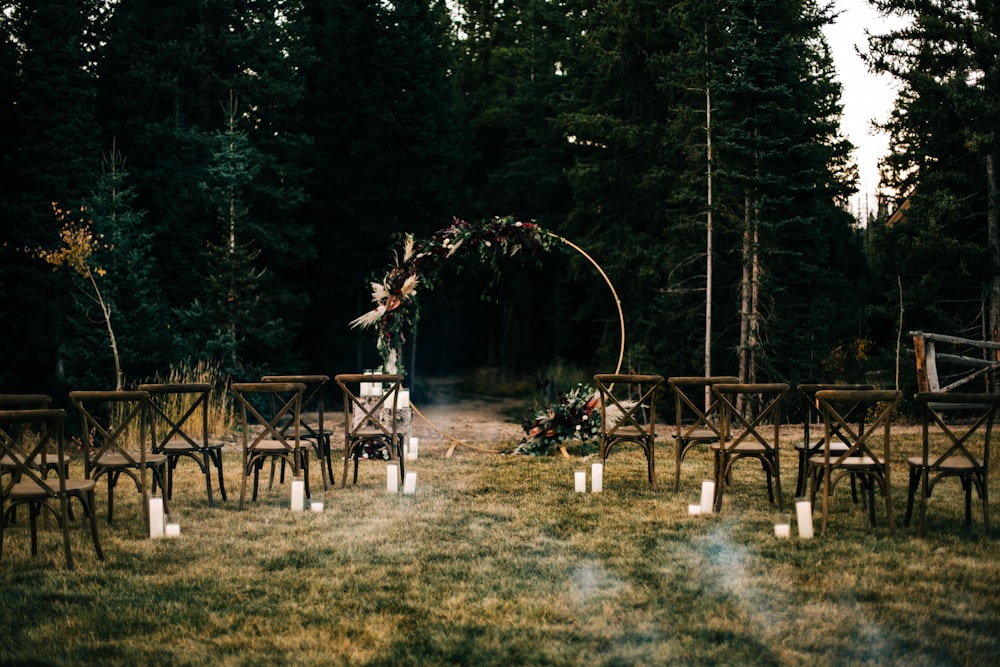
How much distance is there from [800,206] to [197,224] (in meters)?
13.8

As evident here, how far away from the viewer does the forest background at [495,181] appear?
16.9m

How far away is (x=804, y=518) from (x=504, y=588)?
90.4 inches

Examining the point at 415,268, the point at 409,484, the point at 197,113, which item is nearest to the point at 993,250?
the point at 415,268

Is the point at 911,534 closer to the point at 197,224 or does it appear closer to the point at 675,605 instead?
the point at 675,605

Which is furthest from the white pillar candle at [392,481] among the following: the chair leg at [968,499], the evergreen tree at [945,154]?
the evergreen tree at [945,154]

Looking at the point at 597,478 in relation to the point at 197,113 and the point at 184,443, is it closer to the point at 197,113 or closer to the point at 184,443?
the point at 184,443

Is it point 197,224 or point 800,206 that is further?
point 197,224

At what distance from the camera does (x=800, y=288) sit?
1892cm

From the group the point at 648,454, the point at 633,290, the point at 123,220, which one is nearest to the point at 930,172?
the point at 633,290

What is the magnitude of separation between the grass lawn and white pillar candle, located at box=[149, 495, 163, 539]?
10cm

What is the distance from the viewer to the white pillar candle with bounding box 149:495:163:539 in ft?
19.9

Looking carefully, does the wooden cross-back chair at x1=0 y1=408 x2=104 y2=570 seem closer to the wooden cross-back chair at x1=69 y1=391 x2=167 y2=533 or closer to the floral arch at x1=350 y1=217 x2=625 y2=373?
the wooden cross-back chair at x1=69 y1=391 x2=167 y2=533

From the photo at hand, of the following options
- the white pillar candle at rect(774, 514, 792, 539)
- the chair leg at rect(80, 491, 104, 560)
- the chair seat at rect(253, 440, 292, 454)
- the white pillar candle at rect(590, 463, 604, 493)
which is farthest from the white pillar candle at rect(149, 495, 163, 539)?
the white pillar candle at rect(774, 514, 792, 539)

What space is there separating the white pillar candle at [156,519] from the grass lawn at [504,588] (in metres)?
0.10
